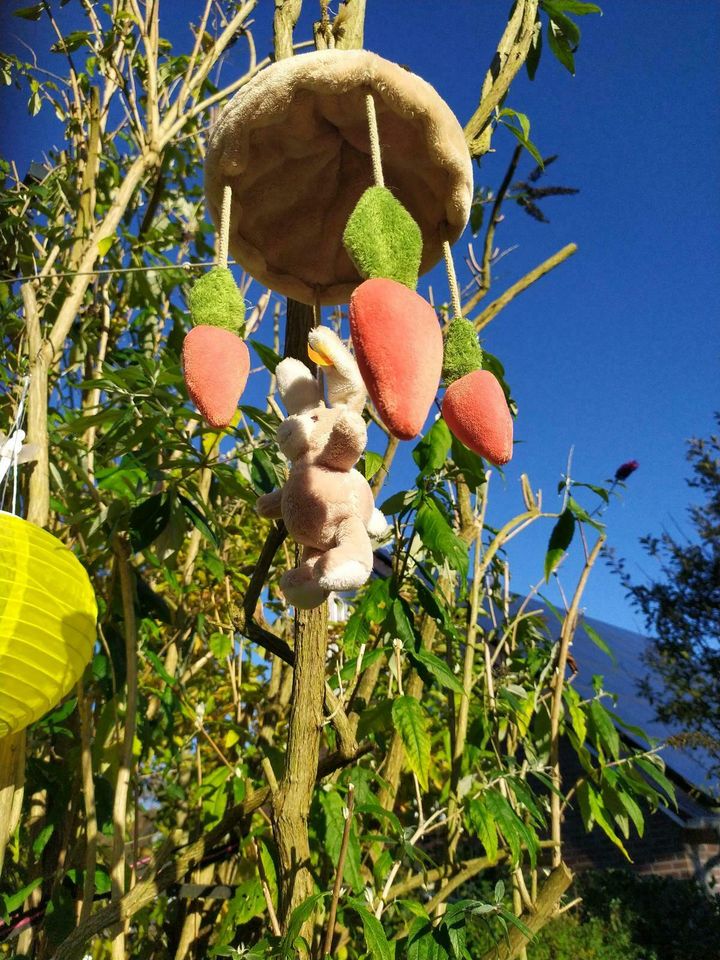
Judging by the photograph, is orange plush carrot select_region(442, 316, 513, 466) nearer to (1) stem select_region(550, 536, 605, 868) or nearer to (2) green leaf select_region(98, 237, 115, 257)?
(1) stem select_region(550, 536, 605, 868)

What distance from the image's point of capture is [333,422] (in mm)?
571

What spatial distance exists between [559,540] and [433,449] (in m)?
0.32

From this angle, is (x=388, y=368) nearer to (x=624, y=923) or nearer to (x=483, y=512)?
(x=483, y=512)

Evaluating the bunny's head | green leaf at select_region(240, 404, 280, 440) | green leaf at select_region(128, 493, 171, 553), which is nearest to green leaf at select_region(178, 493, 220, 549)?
green leaf at select_region(128, 493, 171, 553)

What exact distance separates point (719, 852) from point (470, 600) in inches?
204

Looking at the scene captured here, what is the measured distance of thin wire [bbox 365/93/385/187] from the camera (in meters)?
0.50

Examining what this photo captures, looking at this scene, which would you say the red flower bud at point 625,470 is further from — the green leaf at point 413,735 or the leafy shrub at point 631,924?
the leafy shrub at point 631,924

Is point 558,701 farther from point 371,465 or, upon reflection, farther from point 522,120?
point 522,120

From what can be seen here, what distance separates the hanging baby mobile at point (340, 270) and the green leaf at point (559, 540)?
626mm

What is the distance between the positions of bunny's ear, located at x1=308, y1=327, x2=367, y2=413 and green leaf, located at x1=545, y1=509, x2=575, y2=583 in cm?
69

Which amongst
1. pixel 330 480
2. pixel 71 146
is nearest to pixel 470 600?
pixel 330 480

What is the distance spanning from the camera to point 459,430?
0.48m

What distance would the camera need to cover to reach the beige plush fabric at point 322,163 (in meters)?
0.53

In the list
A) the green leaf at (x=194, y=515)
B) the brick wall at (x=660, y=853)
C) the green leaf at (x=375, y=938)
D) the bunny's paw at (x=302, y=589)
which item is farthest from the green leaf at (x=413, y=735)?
the brick wall at (x=660, y=853)
